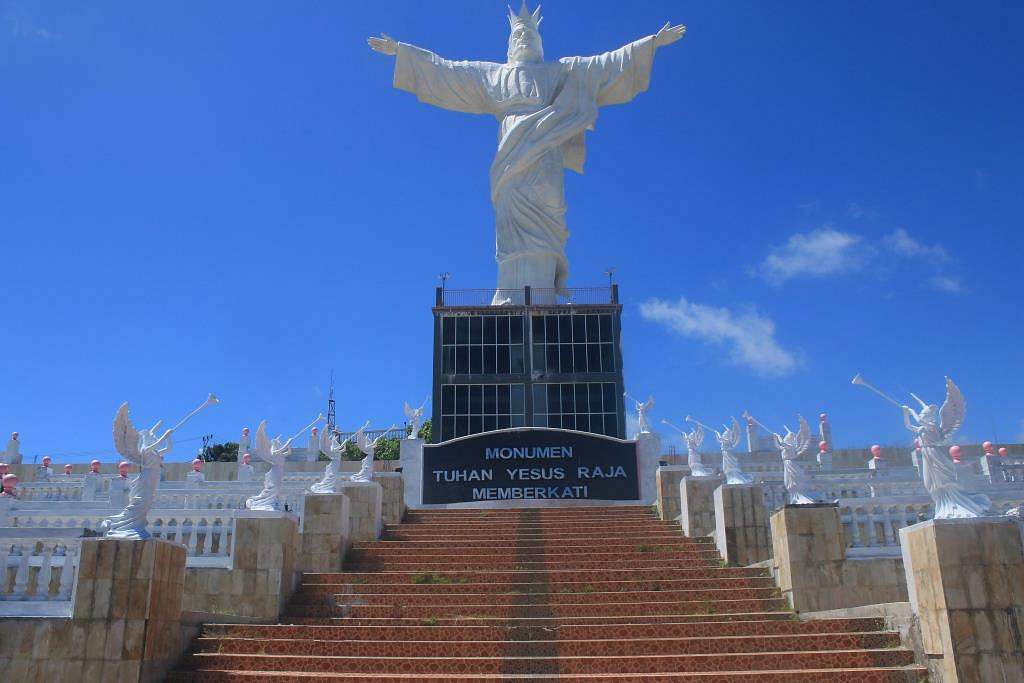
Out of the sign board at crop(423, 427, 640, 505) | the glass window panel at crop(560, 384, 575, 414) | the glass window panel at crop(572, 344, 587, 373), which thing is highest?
the glass window panel at crop(572, 344, 587, 373)

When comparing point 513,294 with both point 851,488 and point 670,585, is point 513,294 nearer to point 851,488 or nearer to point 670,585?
point 851,488

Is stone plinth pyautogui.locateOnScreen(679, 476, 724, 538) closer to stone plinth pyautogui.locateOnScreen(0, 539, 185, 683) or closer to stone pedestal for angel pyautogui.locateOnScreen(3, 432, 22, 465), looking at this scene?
stone plinth pyautogui.locateOnScreen(0, 539, 185, 683)

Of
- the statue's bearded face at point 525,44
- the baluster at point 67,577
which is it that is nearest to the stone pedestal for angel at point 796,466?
the baluster at point 67,577

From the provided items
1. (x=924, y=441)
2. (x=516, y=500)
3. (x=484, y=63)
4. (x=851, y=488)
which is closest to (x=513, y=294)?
(x=484, y=63)

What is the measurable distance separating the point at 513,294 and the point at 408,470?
11580 millimetres

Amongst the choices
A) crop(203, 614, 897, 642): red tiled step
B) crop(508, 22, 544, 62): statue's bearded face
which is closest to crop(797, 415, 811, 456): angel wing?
crop(203, 614, 897, 642): red tiled step

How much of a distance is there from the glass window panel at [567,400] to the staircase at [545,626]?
43.6 feet

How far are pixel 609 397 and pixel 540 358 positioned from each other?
2.81 m

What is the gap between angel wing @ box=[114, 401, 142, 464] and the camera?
31.4 ft

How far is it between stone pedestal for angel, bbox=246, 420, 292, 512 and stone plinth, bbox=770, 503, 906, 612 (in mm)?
7430

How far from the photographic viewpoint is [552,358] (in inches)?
1139

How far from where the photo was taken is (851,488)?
52.4 ft

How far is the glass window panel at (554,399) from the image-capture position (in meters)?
28.3

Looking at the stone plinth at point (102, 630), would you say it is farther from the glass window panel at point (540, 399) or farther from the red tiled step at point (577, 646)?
the glass window panel at point (540, 399)
